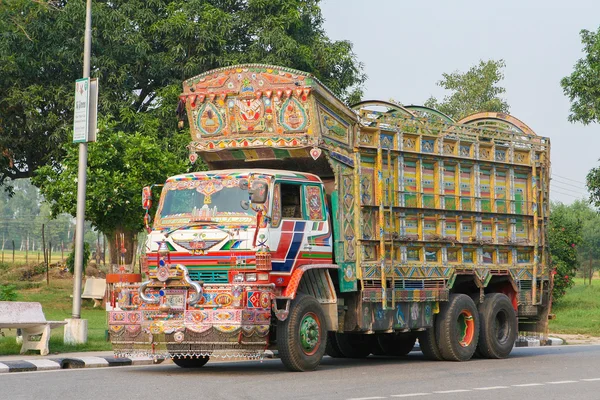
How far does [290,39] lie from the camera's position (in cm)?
3528

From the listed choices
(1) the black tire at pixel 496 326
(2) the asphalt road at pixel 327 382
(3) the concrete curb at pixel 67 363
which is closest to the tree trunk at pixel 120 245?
(3) the concrete curb at pixel 67 363

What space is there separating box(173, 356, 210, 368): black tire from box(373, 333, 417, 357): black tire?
4.13 metres

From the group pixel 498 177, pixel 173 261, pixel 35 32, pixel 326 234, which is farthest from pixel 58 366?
pixel 35 32

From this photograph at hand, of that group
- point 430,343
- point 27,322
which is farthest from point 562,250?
point 27,322

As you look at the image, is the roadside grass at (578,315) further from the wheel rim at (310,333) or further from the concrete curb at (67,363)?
the concrete curb at (67,363)

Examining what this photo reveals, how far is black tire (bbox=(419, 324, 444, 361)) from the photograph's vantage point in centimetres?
1825

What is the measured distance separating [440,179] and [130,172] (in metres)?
12.8

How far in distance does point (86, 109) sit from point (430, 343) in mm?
7568

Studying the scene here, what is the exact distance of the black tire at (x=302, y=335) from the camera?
14852 mm

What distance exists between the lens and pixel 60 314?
31109 millimetres

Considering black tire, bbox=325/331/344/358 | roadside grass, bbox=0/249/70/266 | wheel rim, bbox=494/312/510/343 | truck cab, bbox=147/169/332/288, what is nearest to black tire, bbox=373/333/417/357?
black tire, bbox=325/331/344/358

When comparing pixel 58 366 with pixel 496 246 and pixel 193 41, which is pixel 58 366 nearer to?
pixel 496 246

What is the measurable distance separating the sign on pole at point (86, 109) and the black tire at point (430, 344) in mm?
7030

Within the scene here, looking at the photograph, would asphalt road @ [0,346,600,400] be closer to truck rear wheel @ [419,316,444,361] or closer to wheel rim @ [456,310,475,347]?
truck rear wheel @ [419,316,444,361]
